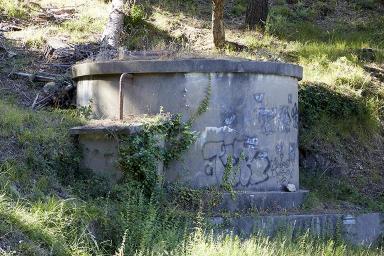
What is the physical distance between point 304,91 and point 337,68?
2.00m

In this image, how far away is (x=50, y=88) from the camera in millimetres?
11992

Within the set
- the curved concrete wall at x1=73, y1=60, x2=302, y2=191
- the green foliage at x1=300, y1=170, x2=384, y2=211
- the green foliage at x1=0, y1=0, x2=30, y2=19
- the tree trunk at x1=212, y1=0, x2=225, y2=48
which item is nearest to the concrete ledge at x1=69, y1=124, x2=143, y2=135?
the curved concrete wall at x1=73, y1=60, x2=302, y2=191

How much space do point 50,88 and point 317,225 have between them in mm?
5632

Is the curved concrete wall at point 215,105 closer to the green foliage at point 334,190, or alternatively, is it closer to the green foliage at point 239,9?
the green foliage at point 334,190

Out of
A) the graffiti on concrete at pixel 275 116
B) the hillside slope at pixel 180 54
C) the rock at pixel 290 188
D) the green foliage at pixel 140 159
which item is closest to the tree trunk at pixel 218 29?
the hillside slope at pixel 180 54

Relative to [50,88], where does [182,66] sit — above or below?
above

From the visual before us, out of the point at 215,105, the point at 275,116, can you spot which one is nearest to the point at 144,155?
the point at 215,105

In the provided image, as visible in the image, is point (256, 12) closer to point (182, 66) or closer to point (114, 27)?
point (114, 27)

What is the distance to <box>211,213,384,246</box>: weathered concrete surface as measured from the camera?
9.56 meters

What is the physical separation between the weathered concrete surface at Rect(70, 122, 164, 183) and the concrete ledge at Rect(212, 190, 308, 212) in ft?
4.08

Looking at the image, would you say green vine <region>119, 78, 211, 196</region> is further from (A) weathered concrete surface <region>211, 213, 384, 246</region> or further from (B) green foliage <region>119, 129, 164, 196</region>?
(A) weathered concrete surface <region>211, 213, 384, 246</region>

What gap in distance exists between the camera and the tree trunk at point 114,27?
14.1 m

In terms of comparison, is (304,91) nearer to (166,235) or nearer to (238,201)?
(238,201)

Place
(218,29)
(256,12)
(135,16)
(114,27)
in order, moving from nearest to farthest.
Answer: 1. (114,27)
2. (218,29)
3. (135,16)
4. (256,12)
